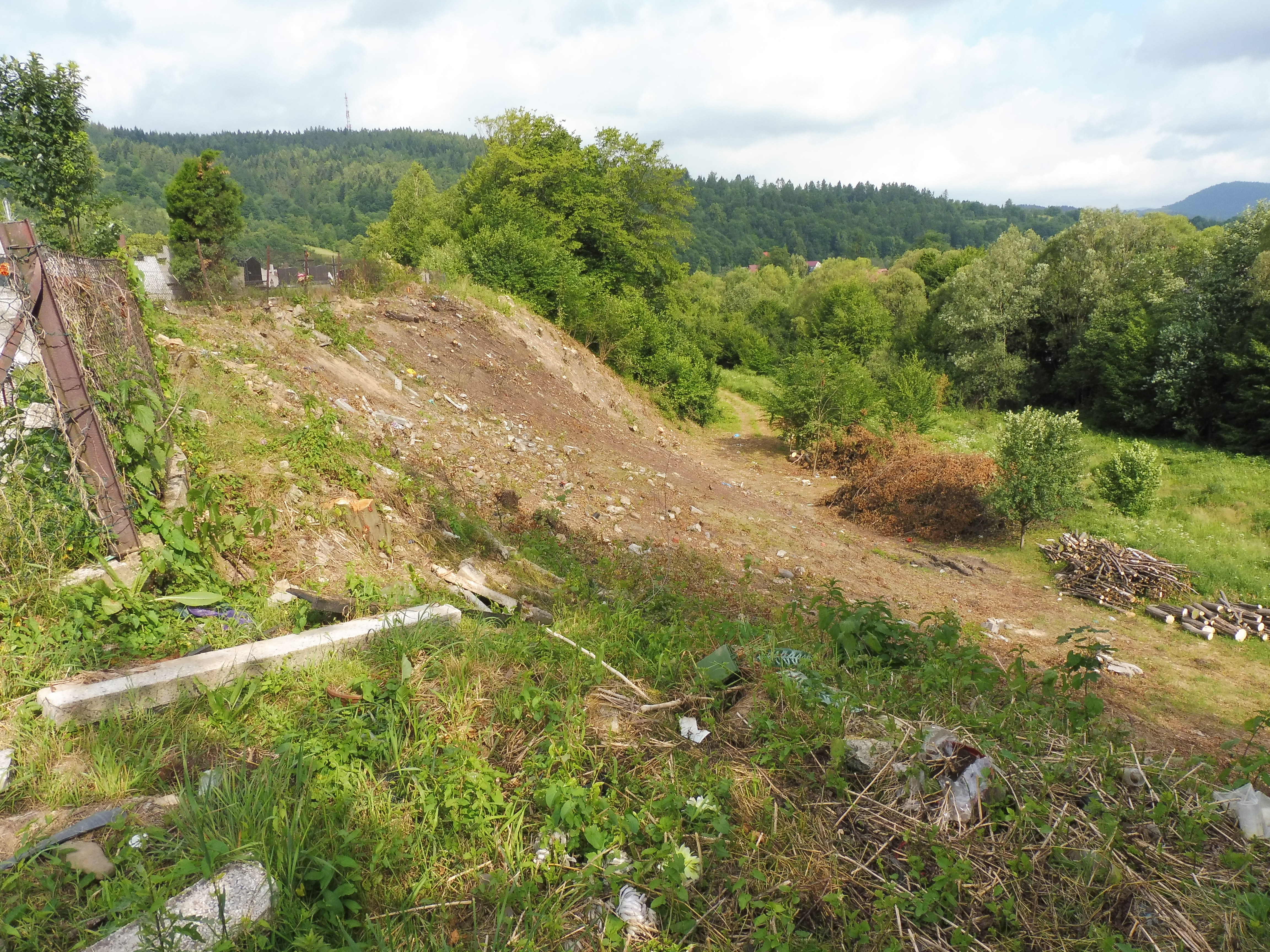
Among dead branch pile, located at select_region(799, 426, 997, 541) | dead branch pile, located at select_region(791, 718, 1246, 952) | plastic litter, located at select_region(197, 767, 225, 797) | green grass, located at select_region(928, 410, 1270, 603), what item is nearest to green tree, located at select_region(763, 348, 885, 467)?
dead branch pile, located at select_region(799, 426, 997, 541)

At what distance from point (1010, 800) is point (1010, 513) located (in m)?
10.3

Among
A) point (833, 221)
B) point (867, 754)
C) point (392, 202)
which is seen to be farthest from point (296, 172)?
point (867, 754)

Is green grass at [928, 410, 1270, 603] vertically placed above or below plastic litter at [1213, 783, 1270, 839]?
below

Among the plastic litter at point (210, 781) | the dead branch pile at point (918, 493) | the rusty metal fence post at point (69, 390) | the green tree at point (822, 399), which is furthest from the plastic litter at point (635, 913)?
the green tree at point (822, 399)

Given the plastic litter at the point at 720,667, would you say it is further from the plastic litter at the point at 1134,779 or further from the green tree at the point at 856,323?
the green tree at the point at 856,323

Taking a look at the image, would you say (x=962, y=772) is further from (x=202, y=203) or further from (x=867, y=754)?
(x=202, y=203)

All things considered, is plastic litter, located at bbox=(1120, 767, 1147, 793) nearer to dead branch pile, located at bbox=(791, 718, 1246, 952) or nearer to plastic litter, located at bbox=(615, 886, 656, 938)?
dead branch pile, located at bbox=(791, 718, 1246, 952)

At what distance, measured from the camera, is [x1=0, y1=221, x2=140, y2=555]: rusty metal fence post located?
134 inches

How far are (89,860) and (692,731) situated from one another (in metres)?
2.24

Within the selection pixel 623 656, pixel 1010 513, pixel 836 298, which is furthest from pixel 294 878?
pixel 836 298

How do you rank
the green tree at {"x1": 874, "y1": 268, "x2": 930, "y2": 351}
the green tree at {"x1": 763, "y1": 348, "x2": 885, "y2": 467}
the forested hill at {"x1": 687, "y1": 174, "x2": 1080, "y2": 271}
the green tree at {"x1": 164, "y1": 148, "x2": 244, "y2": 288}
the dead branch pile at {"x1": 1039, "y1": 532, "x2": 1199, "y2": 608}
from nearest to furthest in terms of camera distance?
the dead branch pile at {"x1": 1039, "y1": 532, "x2": 1199, "y2": 608}, the green tree at {"x1": 763, "y1": 348, "x2": 885, "y2": 467}, the green tree at {"x1": 164, "y1": 148, "x2": 244, "y2": 288}, the green tree at {"x1": 874, "y1": 268, "x2": 930, "y2": 351}, the forested hill at {"x1": 687, "y1": 174, "x2": 1080, "y2": 271}

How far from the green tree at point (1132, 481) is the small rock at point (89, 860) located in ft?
51.3

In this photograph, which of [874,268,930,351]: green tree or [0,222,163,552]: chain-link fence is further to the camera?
[874,268,930,351]: green tree

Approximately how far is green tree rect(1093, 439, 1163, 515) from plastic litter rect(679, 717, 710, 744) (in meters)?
13.5
